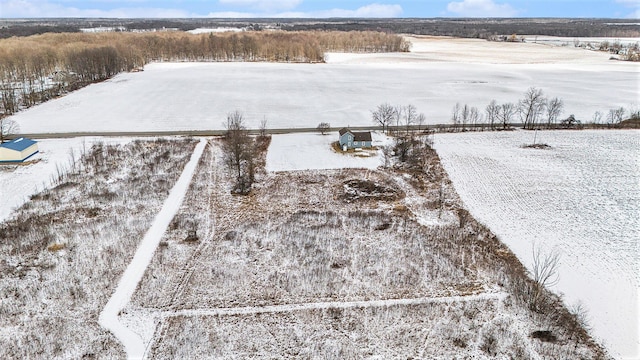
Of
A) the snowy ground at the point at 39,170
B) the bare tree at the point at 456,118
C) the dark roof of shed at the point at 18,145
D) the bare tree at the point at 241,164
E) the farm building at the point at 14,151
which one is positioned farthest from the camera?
the bare tree at the point at 456,118

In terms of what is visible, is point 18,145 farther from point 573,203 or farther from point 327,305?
point 573,203

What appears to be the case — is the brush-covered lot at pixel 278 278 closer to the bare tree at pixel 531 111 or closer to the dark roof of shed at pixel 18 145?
the dark roof of shed at pixel 18 145

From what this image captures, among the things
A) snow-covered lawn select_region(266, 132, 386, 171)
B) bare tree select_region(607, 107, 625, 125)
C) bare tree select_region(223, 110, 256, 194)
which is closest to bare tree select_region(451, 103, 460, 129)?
snow-covered lawn select_region(266, 132, 386, 171)

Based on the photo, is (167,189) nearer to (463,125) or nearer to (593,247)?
(593,247)

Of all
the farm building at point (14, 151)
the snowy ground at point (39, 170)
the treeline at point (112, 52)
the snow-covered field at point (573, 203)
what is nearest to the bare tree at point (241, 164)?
the snowy ground at point (39, 170)

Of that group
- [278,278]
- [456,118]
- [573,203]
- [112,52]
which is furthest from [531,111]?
[112,52]

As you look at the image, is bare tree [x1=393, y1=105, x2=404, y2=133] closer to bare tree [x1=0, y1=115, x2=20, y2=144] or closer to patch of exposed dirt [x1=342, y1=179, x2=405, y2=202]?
patch of exposed dirt [x1=342, y1=179, x2=405, y2=202]
